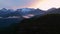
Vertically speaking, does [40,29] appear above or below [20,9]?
below

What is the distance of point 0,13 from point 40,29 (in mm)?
381

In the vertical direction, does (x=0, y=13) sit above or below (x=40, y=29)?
above

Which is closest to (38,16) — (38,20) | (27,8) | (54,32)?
(38,20)

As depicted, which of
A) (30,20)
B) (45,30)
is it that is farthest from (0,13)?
(45,30)

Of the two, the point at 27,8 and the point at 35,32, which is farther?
the point at 27,8

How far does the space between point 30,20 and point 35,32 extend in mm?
90

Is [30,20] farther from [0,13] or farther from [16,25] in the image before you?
[0,13]

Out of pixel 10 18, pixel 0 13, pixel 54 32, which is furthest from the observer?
pixel 0 13

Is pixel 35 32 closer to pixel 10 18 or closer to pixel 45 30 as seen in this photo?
pixel 45 30

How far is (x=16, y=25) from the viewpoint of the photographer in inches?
44.7

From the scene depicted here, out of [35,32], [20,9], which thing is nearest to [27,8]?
[20,9]

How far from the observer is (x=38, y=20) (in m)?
1.12

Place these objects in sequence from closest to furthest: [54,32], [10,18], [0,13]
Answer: [54,32], [10,18], [0,13]

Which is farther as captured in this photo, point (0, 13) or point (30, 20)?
point (0, 13)
